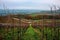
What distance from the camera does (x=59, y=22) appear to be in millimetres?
2184

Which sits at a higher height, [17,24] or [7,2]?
[7,2]

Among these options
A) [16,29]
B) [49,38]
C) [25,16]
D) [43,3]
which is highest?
[43,3]

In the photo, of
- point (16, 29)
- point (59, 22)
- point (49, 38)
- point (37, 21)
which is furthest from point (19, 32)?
point (59, 22)

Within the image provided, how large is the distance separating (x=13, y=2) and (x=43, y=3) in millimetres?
500

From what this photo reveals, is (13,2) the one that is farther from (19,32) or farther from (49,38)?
(49,38)

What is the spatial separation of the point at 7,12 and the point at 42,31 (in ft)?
2.14

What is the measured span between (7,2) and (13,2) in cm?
10

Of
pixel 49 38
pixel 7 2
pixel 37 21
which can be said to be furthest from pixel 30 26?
pixel 7 2

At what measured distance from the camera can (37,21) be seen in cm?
216

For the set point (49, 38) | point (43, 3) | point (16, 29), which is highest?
point (43, 3)

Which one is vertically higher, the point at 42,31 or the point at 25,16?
the point at 25,16

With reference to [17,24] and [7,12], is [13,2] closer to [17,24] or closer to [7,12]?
[7,12]

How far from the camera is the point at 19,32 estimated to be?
7.15ft

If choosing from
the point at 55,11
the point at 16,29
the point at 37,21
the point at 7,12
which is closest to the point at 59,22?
the point at 55,11
